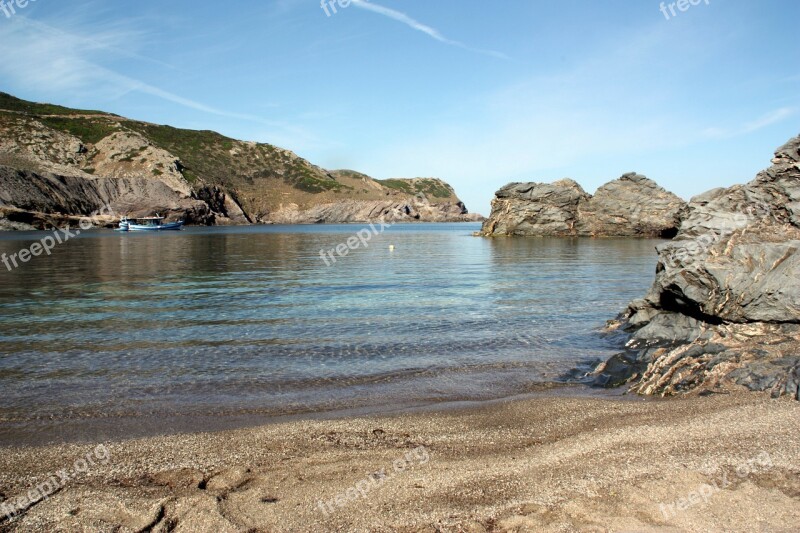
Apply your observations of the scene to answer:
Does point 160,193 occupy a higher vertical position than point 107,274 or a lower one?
higher

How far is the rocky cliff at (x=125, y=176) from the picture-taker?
10757 centimetres

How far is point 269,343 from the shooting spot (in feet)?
43.5

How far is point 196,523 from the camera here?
5.09 metres

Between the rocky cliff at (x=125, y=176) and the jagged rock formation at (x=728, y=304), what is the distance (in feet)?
377

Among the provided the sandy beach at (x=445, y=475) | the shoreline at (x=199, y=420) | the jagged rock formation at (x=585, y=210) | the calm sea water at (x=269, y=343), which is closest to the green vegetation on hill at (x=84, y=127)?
the jagged rock formation at (x=585, y=210)

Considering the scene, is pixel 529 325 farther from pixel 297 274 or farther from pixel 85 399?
pixel 297 274

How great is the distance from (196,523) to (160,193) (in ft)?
442

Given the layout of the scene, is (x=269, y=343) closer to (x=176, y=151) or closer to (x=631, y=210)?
(x=631, y=210)

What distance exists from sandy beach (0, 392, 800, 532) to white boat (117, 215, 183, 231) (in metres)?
105

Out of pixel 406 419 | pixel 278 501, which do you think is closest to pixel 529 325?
pixel 406 419

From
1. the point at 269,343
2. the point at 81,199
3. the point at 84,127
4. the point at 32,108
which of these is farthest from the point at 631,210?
the point at 32,108

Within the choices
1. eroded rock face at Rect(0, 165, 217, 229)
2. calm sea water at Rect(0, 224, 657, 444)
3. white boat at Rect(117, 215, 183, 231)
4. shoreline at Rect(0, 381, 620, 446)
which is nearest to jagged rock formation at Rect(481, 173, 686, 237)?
calm sea water at Rect(0, 224, 657, 444)

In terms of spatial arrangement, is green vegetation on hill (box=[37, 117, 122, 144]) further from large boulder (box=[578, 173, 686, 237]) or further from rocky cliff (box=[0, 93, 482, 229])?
large boulder (box=[578, 173, 686, 237])

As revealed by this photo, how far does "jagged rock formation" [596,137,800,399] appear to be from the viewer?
32.0 ft
